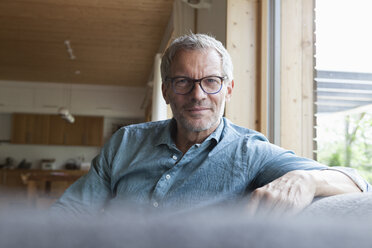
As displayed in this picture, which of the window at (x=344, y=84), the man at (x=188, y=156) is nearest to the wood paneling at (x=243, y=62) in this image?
A: the window at (x=344, y=84)

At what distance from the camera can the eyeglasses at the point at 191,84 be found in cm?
123

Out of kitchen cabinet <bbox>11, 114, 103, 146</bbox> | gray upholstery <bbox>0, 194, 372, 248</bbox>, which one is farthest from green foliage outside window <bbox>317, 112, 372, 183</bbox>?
kitchen cabinet <bbox>11, 114, 103, 146</bbox>

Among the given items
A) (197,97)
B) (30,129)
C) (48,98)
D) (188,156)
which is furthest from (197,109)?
(30,129)

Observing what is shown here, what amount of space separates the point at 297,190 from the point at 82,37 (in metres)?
5.17

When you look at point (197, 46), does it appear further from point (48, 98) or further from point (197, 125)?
point (48, 98)

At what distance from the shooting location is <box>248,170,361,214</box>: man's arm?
2.41 feet

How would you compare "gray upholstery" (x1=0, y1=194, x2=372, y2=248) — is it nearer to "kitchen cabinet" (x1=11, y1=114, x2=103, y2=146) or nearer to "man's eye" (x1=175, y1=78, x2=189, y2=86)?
"man's eye" (x1=175, y1=78, x2=189, y2=86)

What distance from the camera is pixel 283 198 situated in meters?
0.75

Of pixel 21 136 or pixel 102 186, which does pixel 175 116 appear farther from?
pixel 21 136

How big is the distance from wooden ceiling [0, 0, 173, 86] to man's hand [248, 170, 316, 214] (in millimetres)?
3771

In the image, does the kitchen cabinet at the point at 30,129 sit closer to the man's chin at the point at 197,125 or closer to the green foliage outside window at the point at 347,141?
the green foliage outside window at the point at 347,141

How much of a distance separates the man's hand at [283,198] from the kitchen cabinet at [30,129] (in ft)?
27.9

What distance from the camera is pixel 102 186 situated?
1.28m

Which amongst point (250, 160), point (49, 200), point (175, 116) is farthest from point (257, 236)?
point (49, 200)
